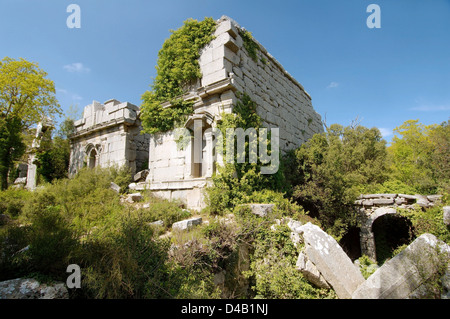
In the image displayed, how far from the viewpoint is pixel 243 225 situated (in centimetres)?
438

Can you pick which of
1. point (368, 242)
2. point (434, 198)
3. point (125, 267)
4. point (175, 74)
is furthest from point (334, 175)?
point (125, 267)

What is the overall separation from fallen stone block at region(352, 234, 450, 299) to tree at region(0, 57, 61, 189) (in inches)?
524

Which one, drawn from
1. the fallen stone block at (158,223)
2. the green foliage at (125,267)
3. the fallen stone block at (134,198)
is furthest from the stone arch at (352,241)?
the green foliage at (125,267)

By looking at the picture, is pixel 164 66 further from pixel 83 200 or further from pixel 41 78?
pixel 41 78

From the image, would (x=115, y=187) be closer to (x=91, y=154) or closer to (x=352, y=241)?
Result: (x=91, y=154)

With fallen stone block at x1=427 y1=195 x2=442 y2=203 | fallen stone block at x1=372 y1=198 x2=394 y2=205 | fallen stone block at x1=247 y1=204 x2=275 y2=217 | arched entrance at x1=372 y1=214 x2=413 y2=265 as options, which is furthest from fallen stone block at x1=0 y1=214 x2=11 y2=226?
arched entrance at x1=372 y1=214 x2=413 y2=265

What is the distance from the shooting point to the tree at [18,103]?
927 cm

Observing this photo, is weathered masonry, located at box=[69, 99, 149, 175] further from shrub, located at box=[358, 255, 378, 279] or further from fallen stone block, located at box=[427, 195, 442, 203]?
fallen stone block, located at box=[427, 195, 442, 203]

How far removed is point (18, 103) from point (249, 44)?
12.2 m

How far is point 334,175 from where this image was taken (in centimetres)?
682

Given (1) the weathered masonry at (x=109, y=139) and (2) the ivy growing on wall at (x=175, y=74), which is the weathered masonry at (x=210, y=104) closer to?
(2) the ivy growing on wall at (x=175, y=74)

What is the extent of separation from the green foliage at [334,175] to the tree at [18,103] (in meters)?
12.2
